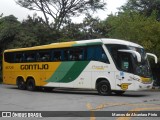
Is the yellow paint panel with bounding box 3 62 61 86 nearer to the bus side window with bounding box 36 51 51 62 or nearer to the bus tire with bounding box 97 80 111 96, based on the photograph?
the bus side window with bounding box 36 51 51 62

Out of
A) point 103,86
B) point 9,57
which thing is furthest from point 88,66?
point 9,57

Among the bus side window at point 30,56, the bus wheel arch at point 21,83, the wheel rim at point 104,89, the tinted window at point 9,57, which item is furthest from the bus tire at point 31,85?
the wheel rim at point 104,89

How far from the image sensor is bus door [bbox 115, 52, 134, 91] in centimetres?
2117

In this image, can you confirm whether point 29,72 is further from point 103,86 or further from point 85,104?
point 85,104

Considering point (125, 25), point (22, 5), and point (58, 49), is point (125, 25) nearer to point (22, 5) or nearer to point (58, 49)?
point (58, 49)

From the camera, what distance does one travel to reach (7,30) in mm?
39656

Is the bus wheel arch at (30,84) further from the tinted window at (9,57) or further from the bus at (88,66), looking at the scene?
the tinted window at (9,57)

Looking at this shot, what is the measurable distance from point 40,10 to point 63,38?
1097 centimetres

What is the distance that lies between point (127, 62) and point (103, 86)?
85.4 inches

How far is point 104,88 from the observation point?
22203 mm

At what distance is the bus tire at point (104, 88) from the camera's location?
22047 mm

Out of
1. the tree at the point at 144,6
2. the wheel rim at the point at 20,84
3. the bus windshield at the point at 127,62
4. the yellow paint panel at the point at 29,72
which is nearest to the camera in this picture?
the bus windshield at the point at 127,62

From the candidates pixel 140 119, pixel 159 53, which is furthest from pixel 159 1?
pixel 140 119

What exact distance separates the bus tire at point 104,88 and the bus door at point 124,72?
2.25 feet
